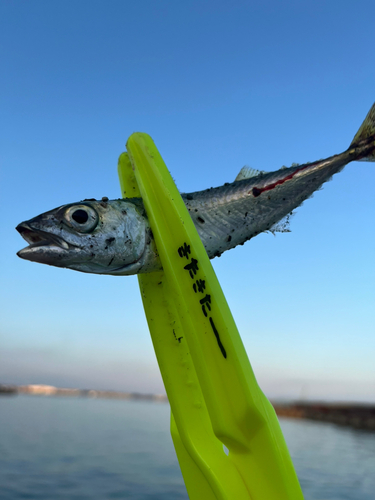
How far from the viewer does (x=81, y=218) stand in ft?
11.4

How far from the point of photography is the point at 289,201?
4.90 metres

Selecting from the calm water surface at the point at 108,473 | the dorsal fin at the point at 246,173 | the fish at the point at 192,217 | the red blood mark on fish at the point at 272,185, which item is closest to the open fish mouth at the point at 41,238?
the fish at the point at 192,217

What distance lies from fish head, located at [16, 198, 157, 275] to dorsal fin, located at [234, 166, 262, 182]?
1877 mm

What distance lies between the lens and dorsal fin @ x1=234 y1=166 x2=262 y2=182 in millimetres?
5194

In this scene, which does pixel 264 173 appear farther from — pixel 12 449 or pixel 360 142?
pixel 12 449

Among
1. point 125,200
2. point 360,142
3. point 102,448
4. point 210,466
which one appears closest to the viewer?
point 210,466

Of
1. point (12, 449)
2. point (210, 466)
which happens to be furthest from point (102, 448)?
point (210, 466)

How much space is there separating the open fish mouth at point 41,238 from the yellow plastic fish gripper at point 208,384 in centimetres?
86

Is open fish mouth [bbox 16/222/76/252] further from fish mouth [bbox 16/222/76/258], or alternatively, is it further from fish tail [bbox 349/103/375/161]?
fish tail [bbox 349/103/375/161]

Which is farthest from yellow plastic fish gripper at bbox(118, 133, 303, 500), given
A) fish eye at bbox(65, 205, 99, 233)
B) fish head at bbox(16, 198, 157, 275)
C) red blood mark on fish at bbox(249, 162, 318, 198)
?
red blood mark on fish at bbox(249, 162, 318, 198)

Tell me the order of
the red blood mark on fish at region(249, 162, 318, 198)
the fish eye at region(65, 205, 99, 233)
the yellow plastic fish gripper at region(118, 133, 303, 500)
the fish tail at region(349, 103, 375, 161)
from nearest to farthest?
the yellow plastic fish gripper at region(118, 133, 303, 500)
the fish eye at region(65, 205, 99, 233)
the red blood mark on fish at region(249, 162, 318, 198)
the fish tail at region(349, 103, 375, 161)

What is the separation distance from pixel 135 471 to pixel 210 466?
14751 mm

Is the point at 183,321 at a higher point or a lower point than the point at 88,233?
lower

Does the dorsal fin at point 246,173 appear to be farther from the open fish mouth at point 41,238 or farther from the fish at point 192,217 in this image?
the open fish mouth at point 41,238
